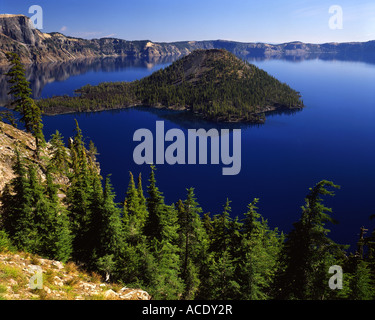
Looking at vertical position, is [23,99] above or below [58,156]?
above

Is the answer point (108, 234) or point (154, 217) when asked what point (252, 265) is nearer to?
point (154, 217)

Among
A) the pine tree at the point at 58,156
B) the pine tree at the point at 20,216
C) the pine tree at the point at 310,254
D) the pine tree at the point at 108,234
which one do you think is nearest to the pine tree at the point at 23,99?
the pine tree at the point at 58,156

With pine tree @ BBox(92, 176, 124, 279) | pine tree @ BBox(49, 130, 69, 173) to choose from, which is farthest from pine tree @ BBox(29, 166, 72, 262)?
pine tree @ BBox(49, 130, 69, 173)

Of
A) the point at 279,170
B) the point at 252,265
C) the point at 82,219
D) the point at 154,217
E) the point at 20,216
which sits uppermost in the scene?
the point at 20,216

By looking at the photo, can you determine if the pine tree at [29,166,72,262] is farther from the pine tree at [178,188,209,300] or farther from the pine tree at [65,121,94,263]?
the pine tree at [178,188,209,300]

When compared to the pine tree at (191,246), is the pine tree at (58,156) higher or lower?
higher

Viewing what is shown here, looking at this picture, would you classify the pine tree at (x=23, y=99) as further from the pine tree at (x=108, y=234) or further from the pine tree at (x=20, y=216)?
the pine tree at (x=108, y=234)

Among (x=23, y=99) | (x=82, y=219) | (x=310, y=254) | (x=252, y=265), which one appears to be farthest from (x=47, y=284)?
(x=23, y=99)

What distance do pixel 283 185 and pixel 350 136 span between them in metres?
94.5

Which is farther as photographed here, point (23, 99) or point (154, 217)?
point (23, 99)

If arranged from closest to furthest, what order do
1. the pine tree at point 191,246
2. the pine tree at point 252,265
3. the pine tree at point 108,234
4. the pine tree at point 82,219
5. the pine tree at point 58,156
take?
the pine tree at point 252,265 → the pine tree at point 108,234 → the pine tree at point 82,219 → the pine tree at point 191,246 → the pine tree at point 58,156

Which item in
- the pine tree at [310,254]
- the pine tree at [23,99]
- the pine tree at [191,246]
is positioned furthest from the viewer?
the pine tree at [23,99]

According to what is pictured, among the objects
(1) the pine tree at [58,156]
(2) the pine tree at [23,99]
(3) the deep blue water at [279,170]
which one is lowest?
(3) the deep blue water at [279,170]

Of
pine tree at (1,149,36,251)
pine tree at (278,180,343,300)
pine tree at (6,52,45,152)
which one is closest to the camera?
pine tree at (278,180,343,300)
